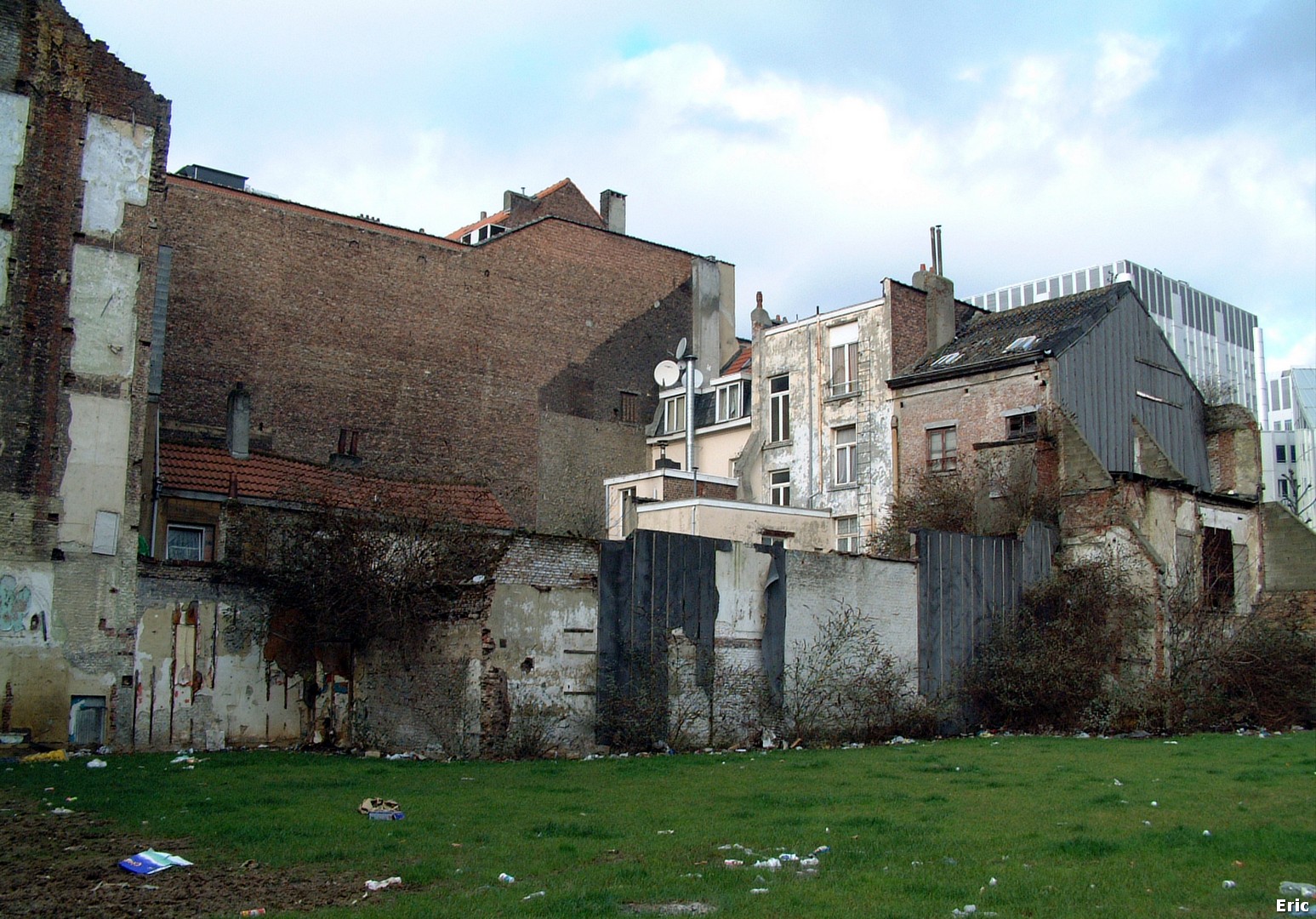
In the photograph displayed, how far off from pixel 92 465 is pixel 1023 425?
22.1 metres

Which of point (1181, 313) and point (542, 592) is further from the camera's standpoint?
point (1181, 313)

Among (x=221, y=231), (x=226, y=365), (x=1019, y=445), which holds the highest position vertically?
(x=221, y=231)

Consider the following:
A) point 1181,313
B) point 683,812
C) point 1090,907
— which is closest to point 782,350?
point 683,812

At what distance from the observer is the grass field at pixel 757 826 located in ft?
27.8

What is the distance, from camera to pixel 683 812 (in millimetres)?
12703

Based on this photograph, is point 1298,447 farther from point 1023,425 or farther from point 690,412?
point 1023,425

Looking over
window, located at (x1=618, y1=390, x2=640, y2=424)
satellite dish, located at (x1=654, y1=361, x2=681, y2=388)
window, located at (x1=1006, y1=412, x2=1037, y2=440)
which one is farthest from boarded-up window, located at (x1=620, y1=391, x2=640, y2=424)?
window, located at (x1=1006, y1=412, x2=1037, y2=440)

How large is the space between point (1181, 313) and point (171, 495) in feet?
505

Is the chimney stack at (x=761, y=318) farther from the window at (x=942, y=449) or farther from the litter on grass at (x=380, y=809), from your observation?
the litter on grass at (x=380, y=809)

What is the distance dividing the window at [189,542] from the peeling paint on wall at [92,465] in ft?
17.7

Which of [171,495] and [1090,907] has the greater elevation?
[171,495]

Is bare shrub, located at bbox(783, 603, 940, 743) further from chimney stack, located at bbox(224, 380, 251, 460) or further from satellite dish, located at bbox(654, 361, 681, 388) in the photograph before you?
satellite dish, located at bbox(654, 361, 681, 388)

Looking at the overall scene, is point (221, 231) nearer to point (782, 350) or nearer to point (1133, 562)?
point (782, 350)

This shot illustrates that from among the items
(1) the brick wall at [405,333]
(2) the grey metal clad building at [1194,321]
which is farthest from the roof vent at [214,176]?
(2) the grey metal clad building at [1194,321]
